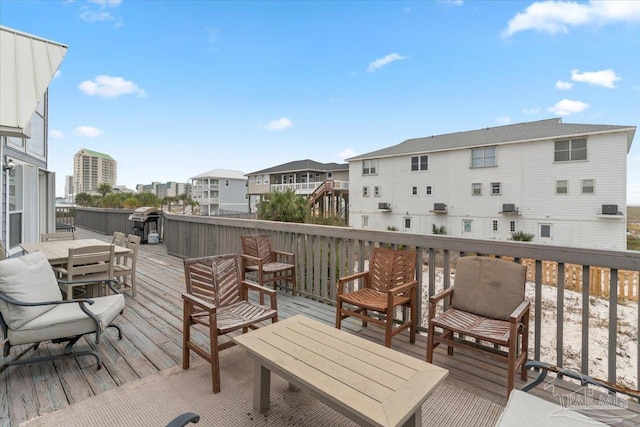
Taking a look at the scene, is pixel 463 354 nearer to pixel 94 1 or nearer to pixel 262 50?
pixel 94 1

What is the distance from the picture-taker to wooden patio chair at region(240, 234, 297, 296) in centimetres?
452

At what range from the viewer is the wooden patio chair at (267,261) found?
4.52 meters

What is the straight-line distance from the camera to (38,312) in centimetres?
258

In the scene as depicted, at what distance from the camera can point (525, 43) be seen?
1434 centimetres

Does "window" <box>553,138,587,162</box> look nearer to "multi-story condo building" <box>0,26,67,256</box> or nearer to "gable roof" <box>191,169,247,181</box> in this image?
"multi-story condo building" <box>0,26,67,256</box>

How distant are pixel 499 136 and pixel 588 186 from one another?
16.4 ft

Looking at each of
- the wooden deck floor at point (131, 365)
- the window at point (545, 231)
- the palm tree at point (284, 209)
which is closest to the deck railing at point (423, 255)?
the wooden deck floor at point (131, 365)

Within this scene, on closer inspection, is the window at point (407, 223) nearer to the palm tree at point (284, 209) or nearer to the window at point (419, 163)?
the window at point (419, 163)

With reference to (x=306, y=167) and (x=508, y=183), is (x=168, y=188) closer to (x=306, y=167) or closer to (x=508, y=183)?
(x=306, y=167)

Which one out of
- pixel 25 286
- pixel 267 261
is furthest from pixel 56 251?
pixel 267 261

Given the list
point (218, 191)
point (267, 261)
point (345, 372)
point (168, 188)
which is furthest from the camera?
point (168, 188)

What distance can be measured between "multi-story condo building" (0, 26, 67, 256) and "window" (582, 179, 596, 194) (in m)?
19.6

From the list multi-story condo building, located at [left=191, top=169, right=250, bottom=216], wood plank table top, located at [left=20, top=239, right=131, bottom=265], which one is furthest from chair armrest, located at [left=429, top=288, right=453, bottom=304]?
multi-story condo building, located at [left=191, top=169, right=250, bottom=216]

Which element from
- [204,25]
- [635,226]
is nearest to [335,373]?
[204,25]
